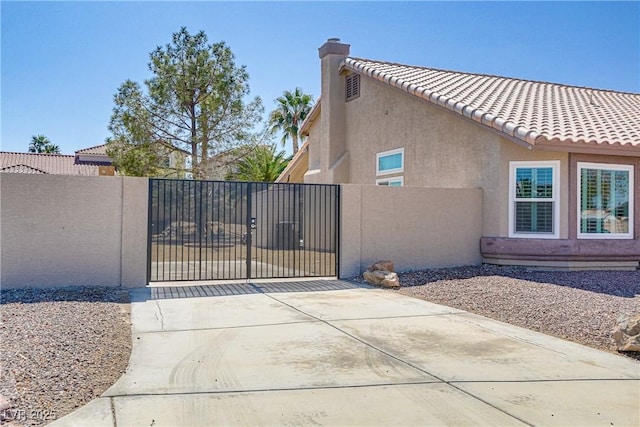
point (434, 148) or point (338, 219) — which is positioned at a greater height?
point (434, 148)

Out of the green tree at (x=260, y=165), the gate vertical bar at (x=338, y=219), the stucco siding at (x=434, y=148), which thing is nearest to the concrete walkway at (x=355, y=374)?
the gate vertical bar at (x=338, y=219)

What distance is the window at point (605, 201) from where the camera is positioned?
1270 centimetres

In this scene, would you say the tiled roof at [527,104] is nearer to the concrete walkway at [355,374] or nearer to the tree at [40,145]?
the concrete walkway at [355,374]

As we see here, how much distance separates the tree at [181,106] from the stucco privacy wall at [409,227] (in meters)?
12.9

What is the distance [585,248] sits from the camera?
1259cm

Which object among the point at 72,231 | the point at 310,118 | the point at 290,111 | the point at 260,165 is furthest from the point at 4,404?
the point at 290,111

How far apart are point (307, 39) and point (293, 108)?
2133 centimetres

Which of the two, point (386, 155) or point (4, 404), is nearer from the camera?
point (4, 404)

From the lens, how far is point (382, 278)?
Result: 11.5 meters

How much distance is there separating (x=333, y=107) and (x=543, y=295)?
1218 cm

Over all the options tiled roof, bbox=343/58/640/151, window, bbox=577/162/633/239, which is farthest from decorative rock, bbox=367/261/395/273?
window, bbox=577/162/633/239

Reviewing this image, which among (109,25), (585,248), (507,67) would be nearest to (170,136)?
(109,25)

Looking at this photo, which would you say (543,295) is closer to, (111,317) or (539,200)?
(539,200)

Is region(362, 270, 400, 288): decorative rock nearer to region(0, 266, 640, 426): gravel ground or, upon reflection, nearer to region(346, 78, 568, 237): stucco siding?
region(0, 266, 640, 426): gravel ground
